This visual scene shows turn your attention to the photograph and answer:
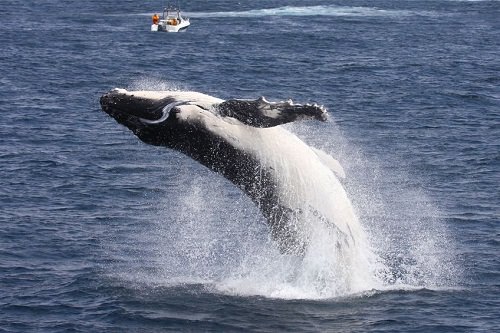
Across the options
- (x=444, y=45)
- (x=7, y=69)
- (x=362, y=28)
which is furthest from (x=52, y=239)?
(x=362, y=28)

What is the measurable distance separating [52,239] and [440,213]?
41.8ft

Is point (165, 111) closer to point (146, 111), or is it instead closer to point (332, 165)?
point (146, 111)

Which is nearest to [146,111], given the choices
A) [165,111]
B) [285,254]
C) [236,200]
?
[165,111]

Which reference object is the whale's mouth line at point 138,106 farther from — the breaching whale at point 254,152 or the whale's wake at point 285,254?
the whale's wake at point 285,254

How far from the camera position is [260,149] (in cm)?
2356

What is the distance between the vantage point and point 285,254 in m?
25.7

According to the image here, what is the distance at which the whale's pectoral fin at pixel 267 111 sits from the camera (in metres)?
20.8

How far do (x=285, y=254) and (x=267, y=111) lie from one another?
5.14m

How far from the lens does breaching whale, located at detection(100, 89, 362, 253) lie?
23109 mm

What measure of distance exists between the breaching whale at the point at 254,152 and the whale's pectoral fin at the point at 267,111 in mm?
26

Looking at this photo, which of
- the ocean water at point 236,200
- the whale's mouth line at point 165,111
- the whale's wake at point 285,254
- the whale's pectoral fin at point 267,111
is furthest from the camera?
the whale's wake at point 285,254

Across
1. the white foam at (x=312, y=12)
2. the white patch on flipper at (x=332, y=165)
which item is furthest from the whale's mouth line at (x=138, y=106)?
the white foam at (x=312, y=12)

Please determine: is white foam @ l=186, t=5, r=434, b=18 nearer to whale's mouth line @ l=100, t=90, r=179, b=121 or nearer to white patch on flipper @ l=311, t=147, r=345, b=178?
white patch on flipper @ l=311, t=147, r=345, b=178

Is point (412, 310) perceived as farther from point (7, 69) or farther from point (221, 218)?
point (7, 69)
